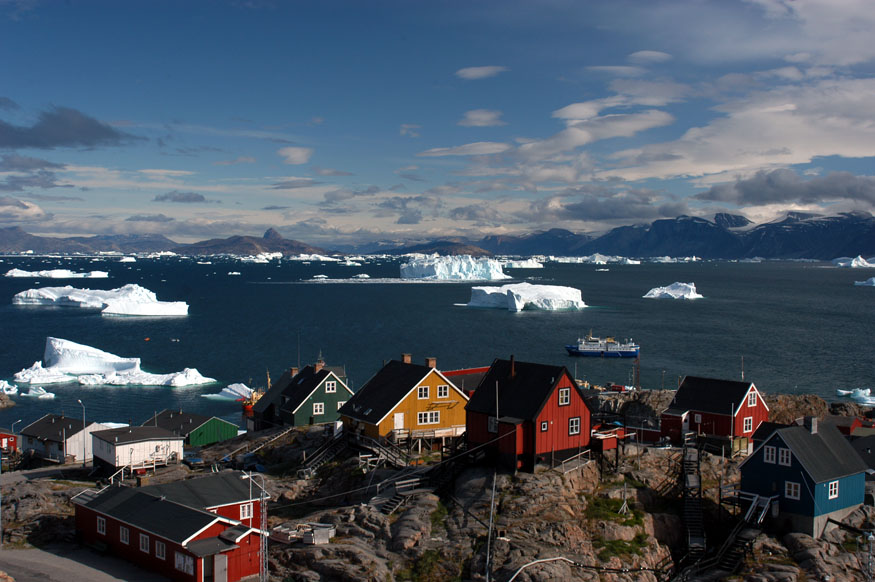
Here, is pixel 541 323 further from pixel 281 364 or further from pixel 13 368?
pixel 13 368

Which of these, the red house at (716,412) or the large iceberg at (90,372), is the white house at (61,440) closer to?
the large iceberg at (90,372)

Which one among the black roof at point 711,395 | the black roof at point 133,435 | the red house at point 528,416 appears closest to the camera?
the red house at point 528,416

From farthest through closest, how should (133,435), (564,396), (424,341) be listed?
1. (424,341)
2. (133,435)
3. (564,396)

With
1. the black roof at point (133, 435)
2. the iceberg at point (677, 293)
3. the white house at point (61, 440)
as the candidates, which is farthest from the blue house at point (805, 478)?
the iceberg at point (677, 293)

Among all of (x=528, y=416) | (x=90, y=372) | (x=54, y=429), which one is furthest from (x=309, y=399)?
(x=90, y=372)

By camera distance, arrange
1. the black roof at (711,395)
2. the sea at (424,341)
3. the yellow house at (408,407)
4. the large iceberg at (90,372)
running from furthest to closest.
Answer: the large iceberg at (90,372)
the sea at (424,341)
the yellow house at (408,407)
the black roof at (711,395)

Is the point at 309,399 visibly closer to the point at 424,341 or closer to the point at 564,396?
the point at 564,396

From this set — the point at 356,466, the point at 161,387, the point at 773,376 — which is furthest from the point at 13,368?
the point at 773,376
